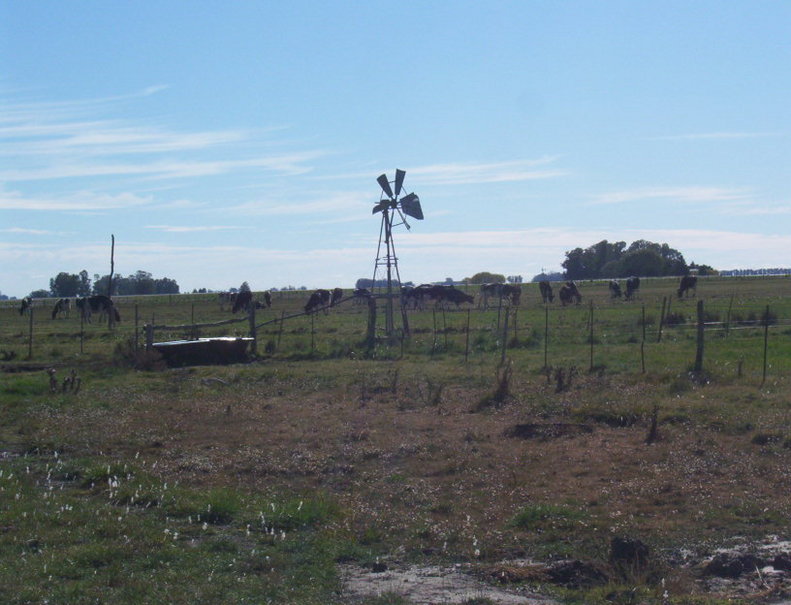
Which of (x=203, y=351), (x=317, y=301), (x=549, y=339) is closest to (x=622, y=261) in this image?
(x=317, y=301)

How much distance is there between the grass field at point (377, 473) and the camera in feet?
25.5

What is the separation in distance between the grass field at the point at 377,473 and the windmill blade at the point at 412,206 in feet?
40.7

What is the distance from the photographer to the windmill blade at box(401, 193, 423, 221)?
34.8 m

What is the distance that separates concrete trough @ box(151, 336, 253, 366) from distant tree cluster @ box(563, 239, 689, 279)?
3523 inches

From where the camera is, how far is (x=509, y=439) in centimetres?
1382

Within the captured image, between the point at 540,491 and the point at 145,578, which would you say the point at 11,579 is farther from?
the point at 540,491

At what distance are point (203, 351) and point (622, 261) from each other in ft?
317

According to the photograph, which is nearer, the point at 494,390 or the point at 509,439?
the point at 509,439

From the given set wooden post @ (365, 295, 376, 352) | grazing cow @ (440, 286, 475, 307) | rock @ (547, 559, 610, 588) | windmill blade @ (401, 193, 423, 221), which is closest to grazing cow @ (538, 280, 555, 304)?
grazing cow @ (440, 286, 475, 307)

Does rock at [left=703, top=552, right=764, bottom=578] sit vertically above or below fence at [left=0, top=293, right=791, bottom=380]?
below

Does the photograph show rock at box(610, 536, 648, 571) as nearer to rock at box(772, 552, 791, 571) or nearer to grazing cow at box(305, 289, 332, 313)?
rock at box(772, 552, 791, 571)

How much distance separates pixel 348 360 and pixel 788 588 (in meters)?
18.8

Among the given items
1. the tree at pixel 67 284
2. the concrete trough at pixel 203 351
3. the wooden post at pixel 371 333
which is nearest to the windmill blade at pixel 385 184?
the wooden post at pixel 371 333

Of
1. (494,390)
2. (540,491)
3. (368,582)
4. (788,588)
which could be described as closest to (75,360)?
(494,390)
